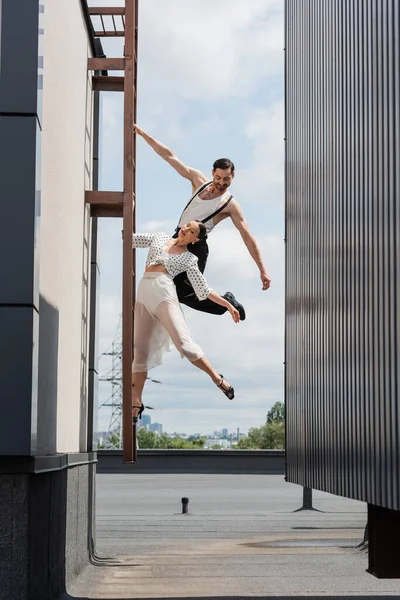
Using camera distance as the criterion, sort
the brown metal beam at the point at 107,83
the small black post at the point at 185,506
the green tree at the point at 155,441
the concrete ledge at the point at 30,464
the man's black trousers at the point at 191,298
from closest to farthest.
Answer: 1. the concrete ledge at the point at 30,464
2. the man's black trousers at the point at 191,298
3. the brown metal beam at the point at 107,83
4. the small black post at the point at 185,506
5. the green tree at the point at 155,441

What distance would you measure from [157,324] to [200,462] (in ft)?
94.7

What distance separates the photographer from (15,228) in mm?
12688

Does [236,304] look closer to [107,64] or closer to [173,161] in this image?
[173,161]

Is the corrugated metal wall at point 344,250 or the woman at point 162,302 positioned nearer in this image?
the corrugated metal wall at point 344,250

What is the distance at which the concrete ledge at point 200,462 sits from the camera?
147 feet

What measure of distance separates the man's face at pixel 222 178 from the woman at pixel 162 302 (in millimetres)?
670

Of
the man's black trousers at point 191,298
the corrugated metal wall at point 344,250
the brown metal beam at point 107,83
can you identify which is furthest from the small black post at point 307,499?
the man's black trousers at point 191,298

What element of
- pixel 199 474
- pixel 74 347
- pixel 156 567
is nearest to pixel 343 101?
pixel 74 347

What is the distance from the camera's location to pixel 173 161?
17953mm

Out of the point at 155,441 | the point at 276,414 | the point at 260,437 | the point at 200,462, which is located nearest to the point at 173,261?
the point at 200,462

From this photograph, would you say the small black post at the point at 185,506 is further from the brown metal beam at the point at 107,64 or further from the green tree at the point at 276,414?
the green tree at the point at 276,414

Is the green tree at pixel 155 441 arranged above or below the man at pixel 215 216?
below

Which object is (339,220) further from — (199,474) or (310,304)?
(199,474)

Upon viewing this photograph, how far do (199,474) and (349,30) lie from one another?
33.0 metres
